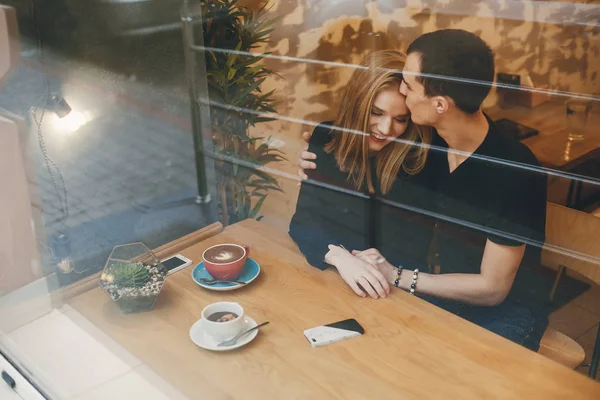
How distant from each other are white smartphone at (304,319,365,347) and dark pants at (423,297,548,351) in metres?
0.21

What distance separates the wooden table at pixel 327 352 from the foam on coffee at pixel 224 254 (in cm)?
7

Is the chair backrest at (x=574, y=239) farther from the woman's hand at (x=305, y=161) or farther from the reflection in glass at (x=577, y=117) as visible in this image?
the woman's hand at (x=305, y=161)

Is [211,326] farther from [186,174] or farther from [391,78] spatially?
[186,174]

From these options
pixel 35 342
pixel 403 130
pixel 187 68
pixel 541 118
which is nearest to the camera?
pixel 541 118

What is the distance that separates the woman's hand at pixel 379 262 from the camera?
1.33 metres

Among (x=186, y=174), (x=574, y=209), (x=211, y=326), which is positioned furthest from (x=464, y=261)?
(x=186, y=174)

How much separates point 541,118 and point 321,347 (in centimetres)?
58

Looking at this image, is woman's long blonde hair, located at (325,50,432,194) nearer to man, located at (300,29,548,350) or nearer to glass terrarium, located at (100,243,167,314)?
man, located at (300,29,548,350)

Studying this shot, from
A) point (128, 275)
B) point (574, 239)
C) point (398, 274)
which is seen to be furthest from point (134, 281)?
point (574, 239)

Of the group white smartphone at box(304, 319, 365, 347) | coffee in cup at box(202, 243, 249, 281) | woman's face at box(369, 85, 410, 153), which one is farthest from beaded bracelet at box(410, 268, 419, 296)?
coffee in cup at box(202, 243, 249, 281)

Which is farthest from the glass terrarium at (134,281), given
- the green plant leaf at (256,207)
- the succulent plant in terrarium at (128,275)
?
the green plant leaf at (256,207)

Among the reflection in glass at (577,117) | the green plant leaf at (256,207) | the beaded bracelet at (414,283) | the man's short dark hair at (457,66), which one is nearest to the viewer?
the reflection in glass at (577,117)

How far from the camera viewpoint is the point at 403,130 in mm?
1201

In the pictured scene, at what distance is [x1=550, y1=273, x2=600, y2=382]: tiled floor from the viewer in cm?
100
